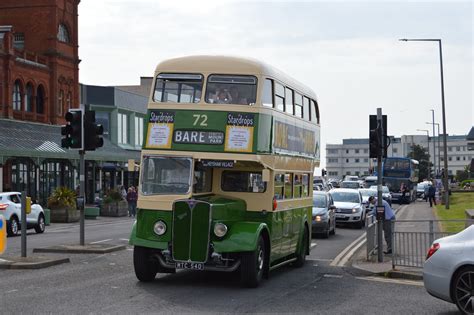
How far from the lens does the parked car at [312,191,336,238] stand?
28047 millimetres

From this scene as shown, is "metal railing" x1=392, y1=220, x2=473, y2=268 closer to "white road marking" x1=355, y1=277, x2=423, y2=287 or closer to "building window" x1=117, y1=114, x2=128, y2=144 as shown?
"white road marking" x1=355, y1=277, x2=423, y2=287

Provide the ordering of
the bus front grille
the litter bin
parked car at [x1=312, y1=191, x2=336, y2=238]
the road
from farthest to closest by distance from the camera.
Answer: the litter bin
parked car at [x1=312, y1=191, x2=336, y2=238]
the bus front grille
the road

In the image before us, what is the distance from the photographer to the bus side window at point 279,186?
16.0 metres

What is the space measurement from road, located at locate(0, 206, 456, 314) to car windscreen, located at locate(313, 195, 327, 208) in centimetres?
1074

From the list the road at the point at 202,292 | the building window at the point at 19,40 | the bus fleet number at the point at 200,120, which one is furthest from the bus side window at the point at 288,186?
the building window at the point at 19,40

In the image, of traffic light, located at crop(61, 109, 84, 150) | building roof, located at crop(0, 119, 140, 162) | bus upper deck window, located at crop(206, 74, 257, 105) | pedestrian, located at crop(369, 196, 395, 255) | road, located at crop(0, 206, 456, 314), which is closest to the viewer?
road, located at crop(0, 206, 456, 314)

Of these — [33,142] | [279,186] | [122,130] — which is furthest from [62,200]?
[122,130]

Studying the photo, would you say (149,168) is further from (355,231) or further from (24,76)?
(24,76)

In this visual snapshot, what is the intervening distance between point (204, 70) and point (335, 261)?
7256 millimetres

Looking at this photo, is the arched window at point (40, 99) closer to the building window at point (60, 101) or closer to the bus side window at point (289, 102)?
the building window at point (60, 101)

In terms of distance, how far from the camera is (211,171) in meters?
15.5

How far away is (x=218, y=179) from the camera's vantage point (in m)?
15.5

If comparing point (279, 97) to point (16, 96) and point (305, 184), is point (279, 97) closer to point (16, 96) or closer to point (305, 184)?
point (305, 184)

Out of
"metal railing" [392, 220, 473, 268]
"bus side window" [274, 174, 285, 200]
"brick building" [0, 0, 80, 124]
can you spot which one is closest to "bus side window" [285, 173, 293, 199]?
"bus side window" [274, 174, 285, 200]
